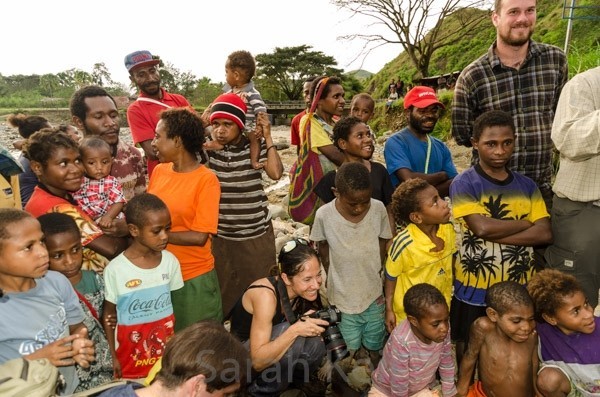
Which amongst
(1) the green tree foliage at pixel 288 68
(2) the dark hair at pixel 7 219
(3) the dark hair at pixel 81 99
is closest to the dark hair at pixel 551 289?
(2) the dark hair at pixel 7 219

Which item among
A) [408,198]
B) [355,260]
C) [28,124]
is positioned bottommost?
[355,260]

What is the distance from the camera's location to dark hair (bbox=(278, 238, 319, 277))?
2.47 meters

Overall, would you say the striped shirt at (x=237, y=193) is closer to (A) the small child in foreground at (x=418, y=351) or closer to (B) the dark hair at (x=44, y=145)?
(B) the dark hair at (x=44, y=145)

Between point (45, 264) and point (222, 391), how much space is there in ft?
3.22

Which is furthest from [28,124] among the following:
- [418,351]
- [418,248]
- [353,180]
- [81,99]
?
[418,351]

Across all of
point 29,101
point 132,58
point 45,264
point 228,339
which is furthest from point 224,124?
point 29,101

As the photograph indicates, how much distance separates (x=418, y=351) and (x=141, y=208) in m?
1.80

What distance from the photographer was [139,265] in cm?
245

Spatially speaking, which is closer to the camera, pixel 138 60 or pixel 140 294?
pixel 140 294

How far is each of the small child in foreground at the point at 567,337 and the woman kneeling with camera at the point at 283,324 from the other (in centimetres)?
131

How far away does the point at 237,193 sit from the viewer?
123 inches

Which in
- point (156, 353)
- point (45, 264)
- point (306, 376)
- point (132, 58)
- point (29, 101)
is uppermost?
point (29, 101)

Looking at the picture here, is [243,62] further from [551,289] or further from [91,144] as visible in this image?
[551,289]

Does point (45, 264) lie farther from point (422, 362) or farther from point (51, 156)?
point (422, 362)
